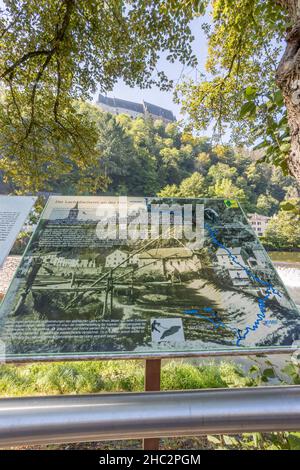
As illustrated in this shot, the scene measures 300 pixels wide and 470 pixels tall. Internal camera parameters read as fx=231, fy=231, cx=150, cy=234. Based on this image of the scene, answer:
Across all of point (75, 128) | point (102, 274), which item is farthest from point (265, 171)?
point (102, 274)

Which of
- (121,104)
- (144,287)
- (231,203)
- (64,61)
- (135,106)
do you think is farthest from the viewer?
(135,106)

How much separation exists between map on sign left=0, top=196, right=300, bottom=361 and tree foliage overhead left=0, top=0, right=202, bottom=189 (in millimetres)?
1974

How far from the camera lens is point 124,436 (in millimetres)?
466

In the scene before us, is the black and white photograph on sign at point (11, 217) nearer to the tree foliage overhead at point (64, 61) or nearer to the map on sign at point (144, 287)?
the map on sign at point (144, 287)

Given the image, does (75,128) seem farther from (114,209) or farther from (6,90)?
(114,209)

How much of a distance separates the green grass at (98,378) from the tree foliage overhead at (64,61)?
232cm

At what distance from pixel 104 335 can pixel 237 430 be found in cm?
40

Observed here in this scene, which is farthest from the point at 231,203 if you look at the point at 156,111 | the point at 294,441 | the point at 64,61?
the point at 156,111

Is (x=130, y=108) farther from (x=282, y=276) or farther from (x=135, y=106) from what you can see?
(x=282, y=276)

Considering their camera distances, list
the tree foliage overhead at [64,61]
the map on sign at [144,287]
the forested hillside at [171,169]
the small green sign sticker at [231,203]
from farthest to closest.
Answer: the forested hillside at [171,169], the tree foliage overhead at [64,61], the small green sign sticker at [231,203], the map on sign at [144,287]

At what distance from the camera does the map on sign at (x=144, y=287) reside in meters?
0.69

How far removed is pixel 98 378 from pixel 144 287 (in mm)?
2416

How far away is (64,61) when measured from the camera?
244 centimetres

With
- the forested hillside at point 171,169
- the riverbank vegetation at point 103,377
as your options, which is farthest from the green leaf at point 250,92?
the forested hillside at point 171,169
